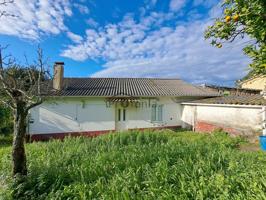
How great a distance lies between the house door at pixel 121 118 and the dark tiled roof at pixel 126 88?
1.55 metres

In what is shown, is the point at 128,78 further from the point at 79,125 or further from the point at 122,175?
the point at 122,175

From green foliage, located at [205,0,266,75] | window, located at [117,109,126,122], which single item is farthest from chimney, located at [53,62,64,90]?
green foliage, located at [205,0,266,75]

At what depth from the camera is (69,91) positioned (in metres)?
19.9

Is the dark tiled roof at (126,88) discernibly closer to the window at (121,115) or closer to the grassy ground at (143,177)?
the window at (121,115)

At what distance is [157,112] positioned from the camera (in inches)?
870

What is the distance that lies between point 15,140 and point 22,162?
0.64 metres

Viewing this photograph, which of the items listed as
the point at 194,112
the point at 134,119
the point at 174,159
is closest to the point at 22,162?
the point at 174,159

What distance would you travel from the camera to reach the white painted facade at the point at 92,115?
730 inches

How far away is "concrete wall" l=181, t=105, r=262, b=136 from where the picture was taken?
48.3 feet

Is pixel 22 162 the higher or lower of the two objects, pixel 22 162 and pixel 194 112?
the lower

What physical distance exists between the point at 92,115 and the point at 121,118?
111 inches

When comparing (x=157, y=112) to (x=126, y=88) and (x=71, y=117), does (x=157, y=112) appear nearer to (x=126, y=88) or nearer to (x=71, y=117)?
(x=126, y=88)

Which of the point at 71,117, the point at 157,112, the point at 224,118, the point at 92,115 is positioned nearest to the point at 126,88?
the point at 157,112

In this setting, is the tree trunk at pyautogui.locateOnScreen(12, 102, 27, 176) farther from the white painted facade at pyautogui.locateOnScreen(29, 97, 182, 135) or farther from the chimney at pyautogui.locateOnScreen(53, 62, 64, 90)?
the chimney at pyautogui.locateOnScreen(53, 62, 64, 90)
